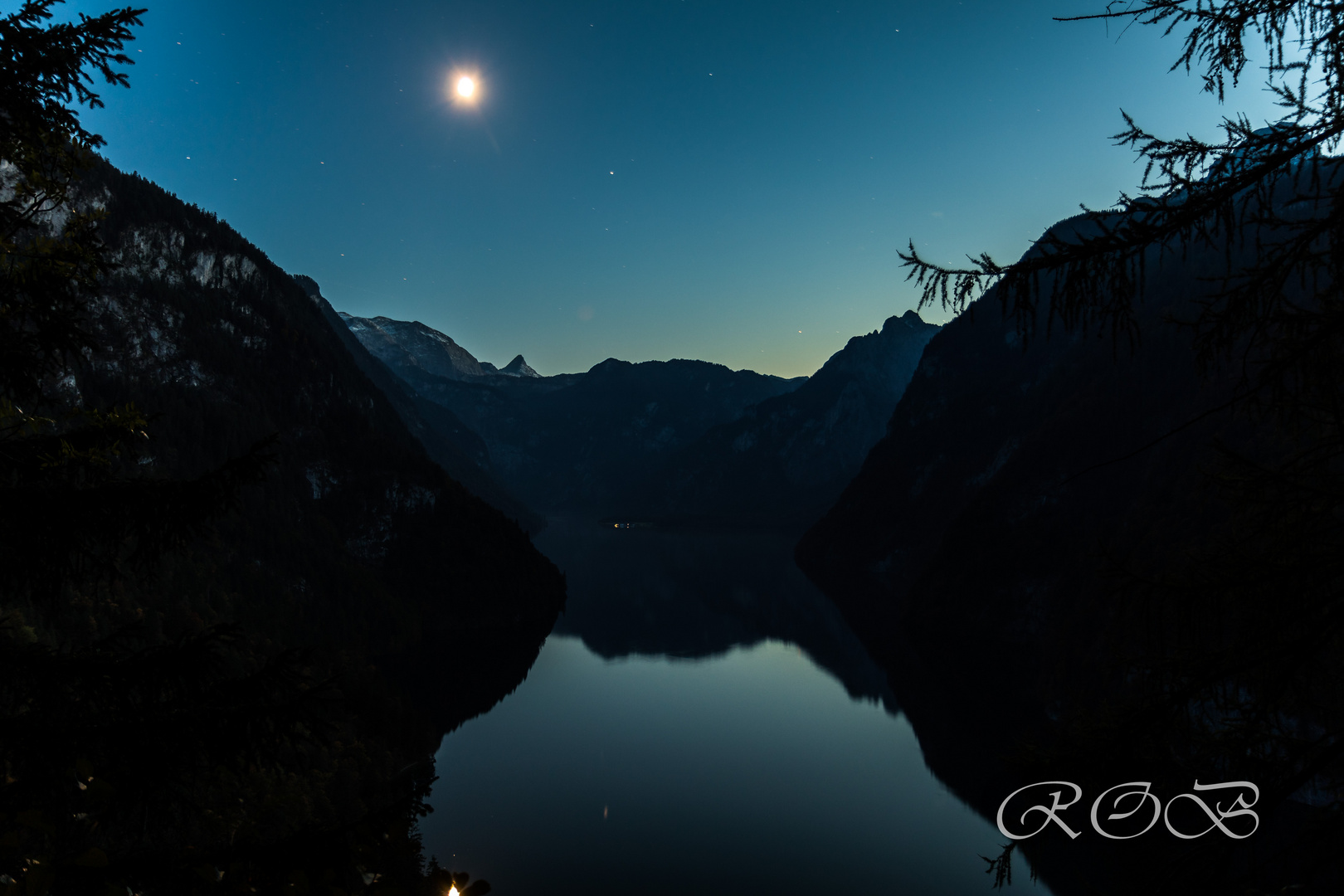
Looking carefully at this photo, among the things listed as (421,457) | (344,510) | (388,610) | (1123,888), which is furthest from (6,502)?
(421,457)

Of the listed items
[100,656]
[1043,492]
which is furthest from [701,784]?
[1043,492]

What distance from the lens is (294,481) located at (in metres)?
146

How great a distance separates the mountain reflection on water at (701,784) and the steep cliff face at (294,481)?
53.5 feet

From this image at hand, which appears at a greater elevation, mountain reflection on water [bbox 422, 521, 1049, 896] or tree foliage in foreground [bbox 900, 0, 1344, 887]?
tree foliage in foreground [bbox 900, 0, 1344, 887]

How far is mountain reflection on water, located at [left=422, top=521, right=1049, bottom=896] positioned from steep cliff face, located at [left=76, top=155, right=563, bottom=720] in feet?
53.5

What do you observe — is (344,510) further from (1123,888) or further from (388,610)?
(1123,888)

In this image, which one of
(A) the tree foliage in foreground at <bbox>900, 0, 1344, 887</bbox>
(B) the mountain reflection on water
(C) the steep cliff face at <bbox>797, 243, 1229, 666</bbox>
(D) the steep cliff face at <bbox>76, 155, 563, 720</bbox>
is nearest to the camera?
(A) the tree foliage in foreground at <bbox>900, 0, 1344, 887</bbox>

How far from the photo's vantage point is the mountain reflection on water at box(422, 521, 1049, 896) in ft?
156

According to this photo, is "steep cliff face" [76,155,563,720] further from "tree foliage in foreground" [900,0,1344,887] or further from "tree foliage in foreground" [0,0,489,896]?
"tree foliage in foreground" [900,0,1344,887]

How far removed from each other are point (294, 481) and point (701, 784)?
117m

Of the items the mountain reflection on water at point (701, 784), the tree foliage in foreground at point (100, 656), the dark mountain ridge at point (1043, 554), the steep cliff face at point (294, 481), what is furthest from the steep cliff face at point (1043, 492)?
the tree foliage in foreground at point (100, 656)

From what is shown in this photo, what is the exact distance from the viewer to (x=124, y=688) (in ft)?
24.8

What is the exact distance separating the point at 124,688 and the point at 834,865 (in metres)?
50.0

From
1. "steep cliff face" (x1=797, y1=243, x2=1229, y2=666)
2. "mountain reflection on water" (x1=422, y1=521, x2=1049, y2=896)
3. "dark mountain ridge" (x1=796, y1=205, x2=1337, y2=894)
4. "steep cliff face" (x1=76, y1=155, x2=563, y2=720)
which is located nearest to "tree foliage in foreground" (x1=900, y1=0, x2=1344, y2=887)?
"dark mountain ridge" (x1=796, y1=205, x2=1337, y2=894)
